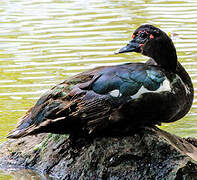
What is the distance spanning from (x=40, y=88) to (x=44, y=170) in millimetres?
3471

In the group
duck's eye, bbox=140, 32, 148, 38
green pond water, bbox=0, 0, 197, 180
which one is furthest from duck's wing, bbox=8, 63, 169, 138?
green pond water, bbox=0, 0, 197, 180

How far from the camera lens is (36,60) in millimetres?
12469

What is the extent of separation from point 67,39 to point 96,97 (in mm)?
7232

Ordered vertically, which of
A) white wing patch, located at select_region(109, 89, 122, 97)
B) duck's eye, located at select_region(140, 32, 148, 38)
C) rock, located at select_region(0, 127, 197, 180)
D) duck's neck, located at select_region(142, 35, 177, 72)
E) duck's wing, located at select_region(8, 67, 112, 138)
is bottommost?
rock, located at select_region(0, 127, 197, 180)

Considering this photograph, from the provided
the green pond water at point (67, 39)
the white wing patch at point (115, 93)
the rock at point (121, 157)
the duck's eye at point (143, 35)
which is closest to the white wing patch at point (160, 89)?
the white wing patch at point (115, 93)

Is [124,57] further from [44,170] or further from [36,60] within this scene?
[44,170]

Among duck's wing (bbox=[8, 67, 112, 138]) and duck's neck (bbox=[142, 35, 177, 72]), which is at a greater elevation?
duck's neck (bbox=[142, 35, 177, 72])

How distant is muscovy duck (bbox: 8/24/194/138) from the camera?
6.73 metres

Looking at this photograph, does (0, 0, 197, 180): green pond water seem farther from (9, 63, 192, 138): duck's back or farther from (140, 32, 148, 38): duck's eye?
(140, 32, 148, 38): duck's eye

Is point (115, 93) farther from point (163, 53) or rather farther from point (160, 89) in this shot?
point (163, 53)

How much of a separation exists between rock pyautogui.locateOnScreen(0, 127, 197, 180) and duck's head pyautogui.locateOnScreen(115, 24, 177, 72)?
2.35 feet

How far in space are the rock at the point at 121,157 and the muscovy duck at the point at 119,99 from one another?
16 cm

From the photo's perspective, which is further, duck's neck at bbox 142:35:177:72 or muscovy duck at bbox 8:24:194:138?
duck's neck at bbox 142:35:177:72

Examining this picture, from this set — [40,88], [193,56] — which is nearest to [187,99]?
[40,88]
